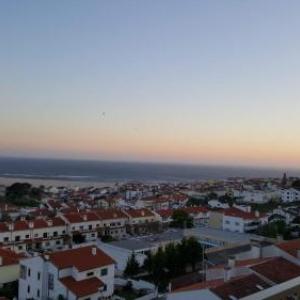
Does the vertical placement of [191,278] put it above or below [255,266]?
below

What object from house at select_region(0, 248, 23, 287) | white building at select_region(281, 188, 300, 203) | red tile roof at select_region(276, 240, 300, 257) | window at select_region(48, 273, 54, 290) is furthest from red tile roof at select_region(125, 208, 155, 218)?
white building at select_region(281, 188, 300, 203)

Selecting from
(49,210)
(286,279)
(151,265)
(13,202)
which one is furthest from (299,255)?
(13,202)

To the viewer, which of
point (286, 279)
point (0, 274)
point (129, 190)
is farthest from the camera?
point (129, 190)

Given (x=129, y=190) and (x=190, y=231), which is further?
(x=129, y=190)

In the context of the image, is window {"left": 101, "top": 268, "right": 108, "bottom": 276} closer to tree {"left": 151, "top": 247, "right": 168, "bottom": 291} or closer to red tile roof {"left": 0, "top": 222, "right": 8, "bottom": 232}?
tree {"left": 151, "top": 247, "right": 168, "bottom": 291}

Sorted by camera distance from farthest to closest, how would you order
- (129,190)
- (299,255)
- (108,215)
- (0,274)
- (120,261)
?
(129,190)
(108,215)
(120,261)
(0,274)
(299,255)

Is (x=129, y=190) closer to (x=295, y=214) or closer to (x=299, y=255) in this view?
(x=295, y=214)

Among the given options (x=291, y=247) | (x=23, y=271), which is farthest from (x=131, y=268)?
(x=291, y=247)

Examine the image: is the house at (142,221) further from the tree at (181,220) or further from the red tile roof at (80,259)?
the red tile roof at (80,259)
